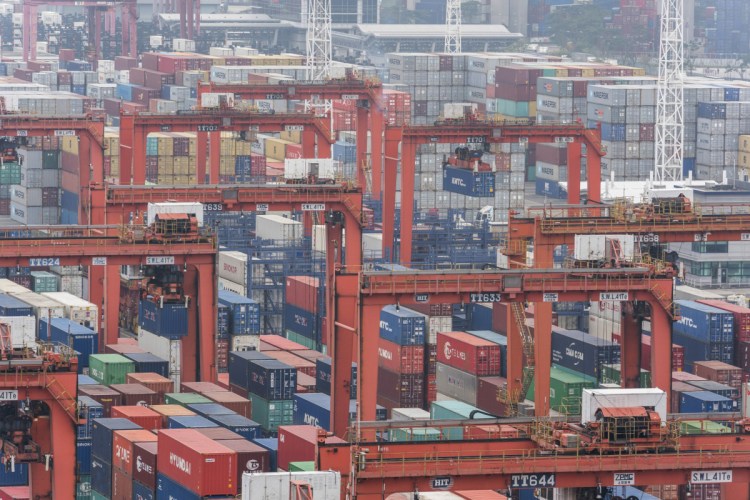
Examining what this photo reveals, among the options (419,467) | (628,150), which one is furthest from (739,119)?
(419,467)

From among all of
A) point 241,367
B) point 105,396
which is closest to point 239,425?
point 105,396

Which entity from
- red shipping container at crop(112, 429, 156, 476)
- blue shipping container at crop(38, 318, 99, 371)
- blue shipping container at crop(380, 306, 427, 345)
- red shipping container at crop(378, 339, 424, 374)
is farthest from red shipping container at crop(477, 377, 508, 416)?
red shipping container at crop(112, 429, 156, 476)

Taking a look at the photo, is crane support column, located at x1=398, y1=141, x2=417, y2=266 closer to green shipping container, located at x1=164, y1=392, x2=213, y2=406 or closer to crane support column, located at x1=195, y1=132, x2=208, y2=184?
crane support column, located at x1=195, y1=132, x2=208, y2=184

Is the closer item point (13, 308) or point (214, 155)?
point (13, 308)

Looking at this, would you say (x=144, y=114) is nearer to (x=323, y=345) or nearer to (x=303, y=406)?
(x=323, y=345)

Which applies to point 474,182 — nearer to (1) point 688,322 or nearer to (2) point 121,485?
(1) point 688,322
